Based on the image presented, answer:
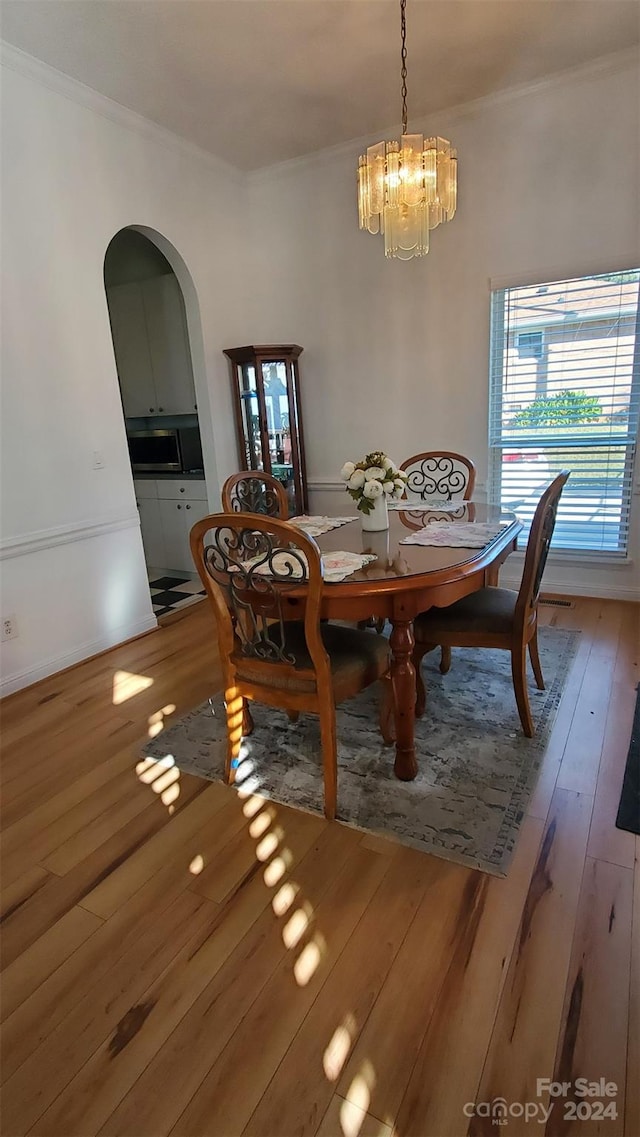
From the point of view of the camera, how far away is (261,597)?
1.74 m

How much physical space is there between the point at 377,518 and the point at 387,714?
0.75 m

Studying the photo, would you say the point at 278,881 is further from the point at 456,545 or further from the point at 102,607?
the point at 102,607

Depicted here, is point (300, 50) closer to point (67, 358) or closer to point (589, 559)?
point (67, 358)

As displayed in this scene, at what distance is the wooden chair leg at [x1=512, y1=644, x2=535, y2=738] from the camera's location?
6.59 ft

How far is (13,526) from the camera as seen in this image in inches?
106

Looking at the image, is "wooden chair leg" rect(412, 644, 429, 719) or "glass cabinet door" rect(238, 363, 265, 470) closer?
"wooden chair leg" rect(412, 644, 429, 719)

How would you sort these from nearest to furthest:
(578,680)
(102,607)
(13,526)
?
(578,680)
(13,526)
(102,607)

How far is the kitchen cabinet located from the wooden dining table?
7.94ft

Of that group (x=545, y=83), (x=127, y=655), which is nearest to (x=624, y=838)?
(x=127, y=655)

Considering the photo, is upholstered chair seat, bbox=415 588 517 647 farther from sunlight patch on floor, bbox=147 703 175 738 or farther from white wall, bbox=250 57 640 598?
white wall, bbox=250 57 640 598

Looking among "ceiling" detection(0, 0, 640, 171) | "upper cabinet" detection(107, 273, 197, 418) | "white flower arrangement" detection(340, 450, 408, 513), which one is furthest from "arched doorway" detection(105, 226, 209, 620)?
"white flower arrangement" detection(340, 450, 408, 513)

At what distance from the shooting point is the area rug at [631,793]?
1.66 m

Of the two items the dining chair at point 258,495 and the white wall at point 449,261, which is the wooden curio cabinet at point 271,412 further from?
the dining chair at point 258,495

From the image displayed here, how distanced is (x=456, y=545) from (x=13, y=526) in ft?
6.88
